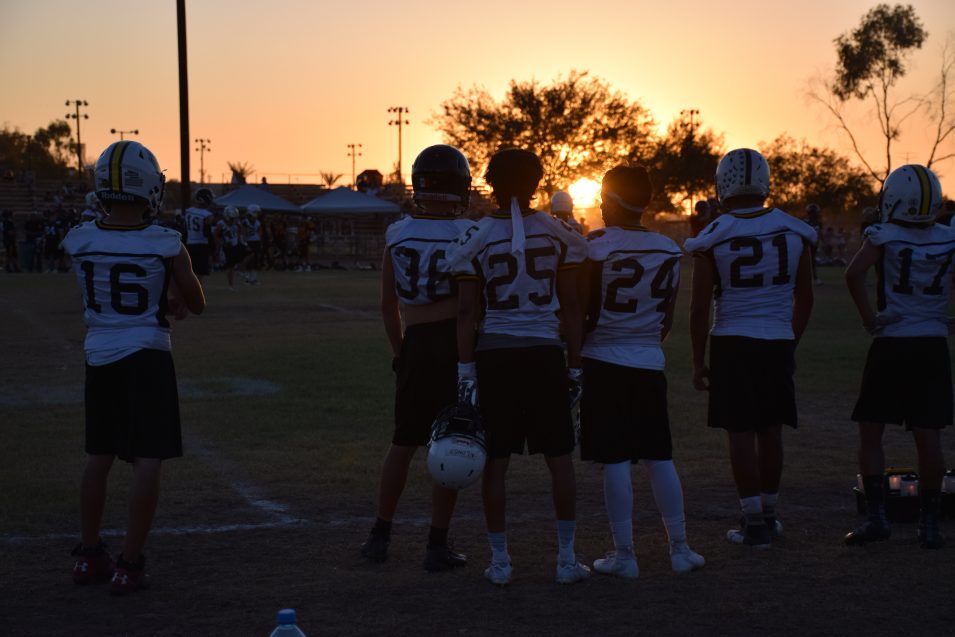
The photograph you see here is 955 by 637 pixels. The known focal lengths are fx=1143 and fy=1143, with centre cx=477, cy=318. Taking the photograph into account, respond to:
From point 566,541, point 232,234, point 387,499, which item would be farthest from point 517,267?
point 232,234

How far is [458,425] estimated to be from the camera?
5.21m

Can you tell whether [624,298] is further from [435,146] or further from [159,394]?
[159,394]

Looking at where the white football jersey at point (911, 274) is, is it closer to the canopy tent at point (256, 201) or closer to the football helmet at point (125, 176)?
the football helmet at point (125, 176)

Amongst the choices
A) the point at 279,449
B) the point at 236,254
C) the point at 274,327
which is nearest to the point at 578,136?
the point at 236,254

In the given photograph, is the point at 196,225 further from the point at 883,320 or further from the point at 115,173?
the point at 883,320

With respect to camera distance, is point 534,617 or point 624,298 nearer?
point 534,617

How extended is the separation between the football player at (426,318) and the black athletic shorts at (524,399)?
36 cm

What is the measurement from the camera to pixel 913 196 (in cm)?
616

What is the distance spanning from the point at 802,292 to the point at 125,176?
3.57 meters

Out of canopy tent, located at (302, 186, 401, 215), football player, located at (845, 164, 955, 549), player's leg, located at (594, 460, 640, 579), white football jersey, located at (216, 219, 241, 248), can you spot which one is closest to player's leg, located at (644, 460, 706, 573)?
player's leg, located at (594, 460, 640, 579)

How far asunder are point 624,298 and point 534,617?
1.63m

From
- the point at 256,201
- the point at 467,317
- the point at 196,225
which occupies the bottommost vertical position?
the point at 467,317

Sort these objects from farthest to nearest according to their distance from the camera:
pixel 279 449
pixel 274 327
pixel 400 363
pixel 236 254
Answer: pixel 236 254
pixel 274 327
pixel 279 449
pixel 400 363

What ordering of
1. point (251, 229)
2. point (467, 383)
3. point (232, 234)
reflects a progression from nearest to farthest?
point (467, 383), point (232, 234), point (251, 229)
